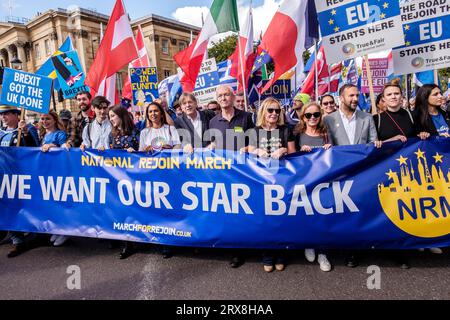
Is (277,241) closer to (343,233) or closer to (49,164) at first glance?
(343,233)

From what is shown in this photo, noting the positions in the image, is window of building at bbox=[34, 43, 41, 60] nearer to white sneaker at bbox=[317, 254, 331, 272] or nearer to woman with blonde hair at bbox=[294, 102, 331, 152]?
woman with blonde hair at bbox=[294, 102, 331, 152]

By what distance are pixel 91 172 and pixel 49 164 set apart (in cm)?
60

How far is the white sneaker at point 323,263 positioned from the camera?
124 inches

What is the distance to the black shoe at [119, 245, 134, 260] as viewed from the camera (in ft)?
12.0

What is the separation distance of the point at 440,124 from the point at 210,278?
10.4ft

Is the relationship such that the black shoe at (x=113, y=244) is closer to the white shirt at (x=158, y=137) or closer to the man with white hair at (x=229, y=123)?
the white shirt at (x=158, y=137)

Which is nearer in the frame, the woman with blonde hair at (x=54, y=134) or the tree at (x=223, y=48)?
the woman with blonde hair at (x=54, y=134)

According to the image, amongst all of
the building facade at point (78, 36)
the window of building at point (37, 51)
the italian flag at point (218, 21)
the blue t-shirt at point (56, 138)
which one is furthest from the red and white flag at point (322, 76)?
the window of building at point (37, 51)

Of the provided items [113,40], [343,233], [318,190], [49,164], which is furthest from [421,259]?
[113,40]

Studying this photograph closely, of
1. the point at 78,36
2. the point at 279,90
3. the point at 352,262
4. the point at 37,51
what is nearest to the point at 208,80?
the point at 279,90

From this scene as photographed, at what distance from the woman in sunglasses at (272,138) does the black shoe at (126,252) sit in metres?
1.60

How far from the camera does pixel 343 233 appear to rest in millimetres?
3088

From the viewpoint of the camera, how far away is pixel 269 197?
125 inches

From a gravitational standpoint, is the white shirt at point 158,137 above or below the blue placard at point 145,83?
below
